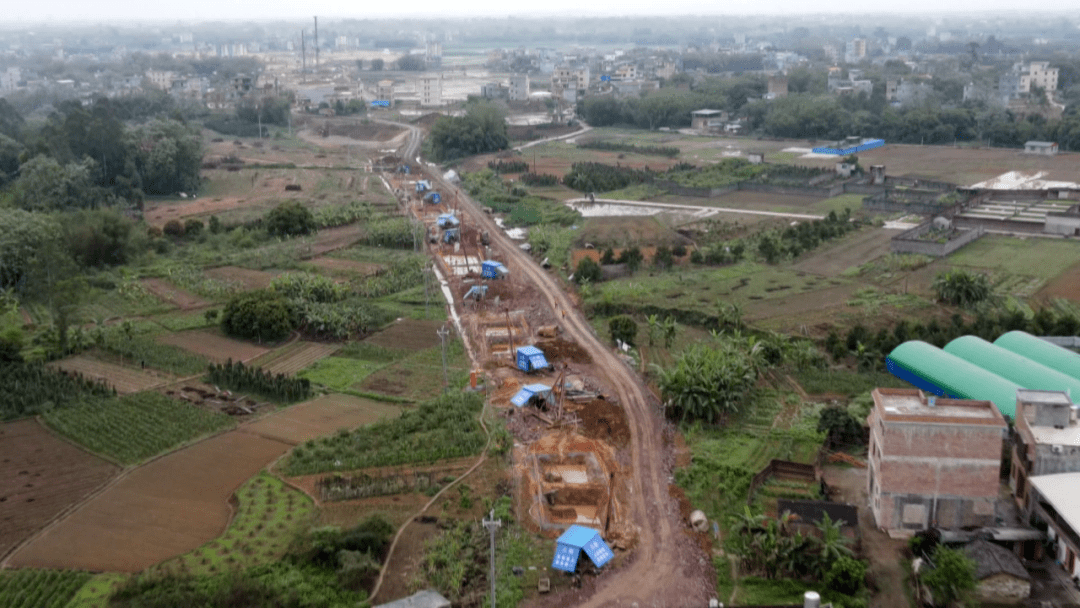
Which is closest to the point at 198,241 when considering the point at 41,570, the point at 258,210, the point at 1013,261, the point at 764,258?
the point at 258,210

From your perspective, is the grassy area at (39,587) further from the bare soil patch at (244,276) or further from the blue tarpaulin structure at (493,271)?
the blue tarpaulin structure at (493,271)

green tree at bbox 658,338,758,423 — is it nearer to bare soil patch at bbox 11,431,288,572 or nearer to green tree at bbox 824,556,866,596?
green tree at bbox 824,556,866,596

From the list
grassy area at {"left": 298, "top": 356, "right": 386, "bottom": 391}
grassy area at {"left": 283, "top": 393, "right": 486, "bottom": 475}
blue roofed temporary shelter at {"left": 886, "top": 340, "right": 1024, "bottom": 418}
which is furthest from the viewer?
grassy area at {"left": 298, "top": 356, "right": 386, "bottom": 391}

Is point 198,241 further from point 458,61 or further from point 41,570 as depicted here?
point 458,61

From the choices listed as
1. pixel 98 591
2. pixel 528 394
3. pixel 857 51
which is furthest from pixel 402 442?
pixel 857 51

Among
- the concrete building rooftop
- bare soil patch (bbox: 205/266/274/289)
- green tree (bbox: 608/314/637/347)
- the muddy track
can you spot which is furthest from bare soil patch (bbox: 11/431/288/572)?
bare soil patch (bbox: 205/266/274/289)

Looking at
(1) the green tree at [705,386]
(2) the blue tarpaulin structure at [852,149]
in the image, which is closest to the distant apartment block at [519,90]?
(2) the blue tarpaulin structure at [852,149]

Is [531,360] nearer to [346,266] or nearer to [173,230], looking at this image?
[346,266]
